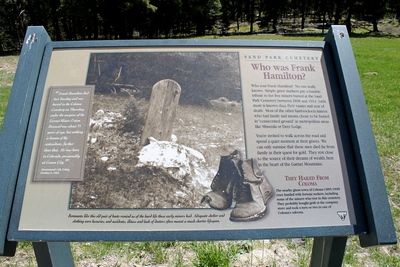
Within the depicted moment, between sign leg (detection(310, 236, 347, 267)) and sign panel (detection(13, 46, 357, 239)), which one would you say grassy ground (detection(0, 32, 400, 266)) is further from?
sign panel (detection(13, 46, 357, 239))

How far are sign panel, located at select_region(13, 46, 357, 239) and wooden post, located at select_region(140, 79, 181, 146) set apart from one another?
0.03 m

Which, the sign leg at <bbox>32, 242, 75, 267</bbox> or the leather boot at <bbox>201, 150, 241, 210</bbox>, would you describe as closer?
the leather boot at <bbox>201, 150, 241, 210</bbox>

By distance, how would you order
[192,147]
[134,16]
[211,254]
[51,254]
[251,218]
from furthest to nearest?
[134,16], [211,254], [51,254], [192,147], [251,218]

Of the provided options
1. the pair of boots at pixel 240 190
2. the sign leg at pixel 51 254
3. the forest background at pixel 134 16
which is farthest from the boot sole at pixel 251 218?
the forest background at pixel 134 16

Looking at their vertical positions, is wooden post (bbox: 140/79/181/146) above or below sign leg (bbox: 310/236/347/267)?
above

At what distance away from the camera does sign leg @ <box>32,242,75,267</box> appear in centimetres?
207

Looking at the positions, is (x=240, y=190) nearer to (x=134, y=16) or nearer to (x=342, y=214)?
(x=342, y=214)

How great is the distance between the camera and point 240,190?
191cm

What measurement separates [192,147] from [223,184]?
280 mm

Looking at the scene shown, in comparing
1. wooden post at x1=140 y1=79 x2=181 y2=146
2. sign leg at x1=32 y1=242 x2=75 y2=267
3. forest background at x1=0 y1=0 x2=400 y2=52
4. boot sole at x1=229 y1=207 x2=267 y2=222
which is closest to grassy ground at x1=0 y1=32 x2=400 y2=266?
sign leg at x1=32 y1=242 x2=75 y2=267

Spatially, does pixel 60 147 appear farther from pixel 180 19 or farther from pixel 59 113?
pixel 180 19

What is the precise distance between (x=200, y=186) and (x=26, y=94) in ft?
3.77

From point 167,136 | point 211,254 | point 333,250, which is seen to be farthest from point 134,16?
point 333,250

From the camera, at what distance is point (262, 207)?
1892 mm
